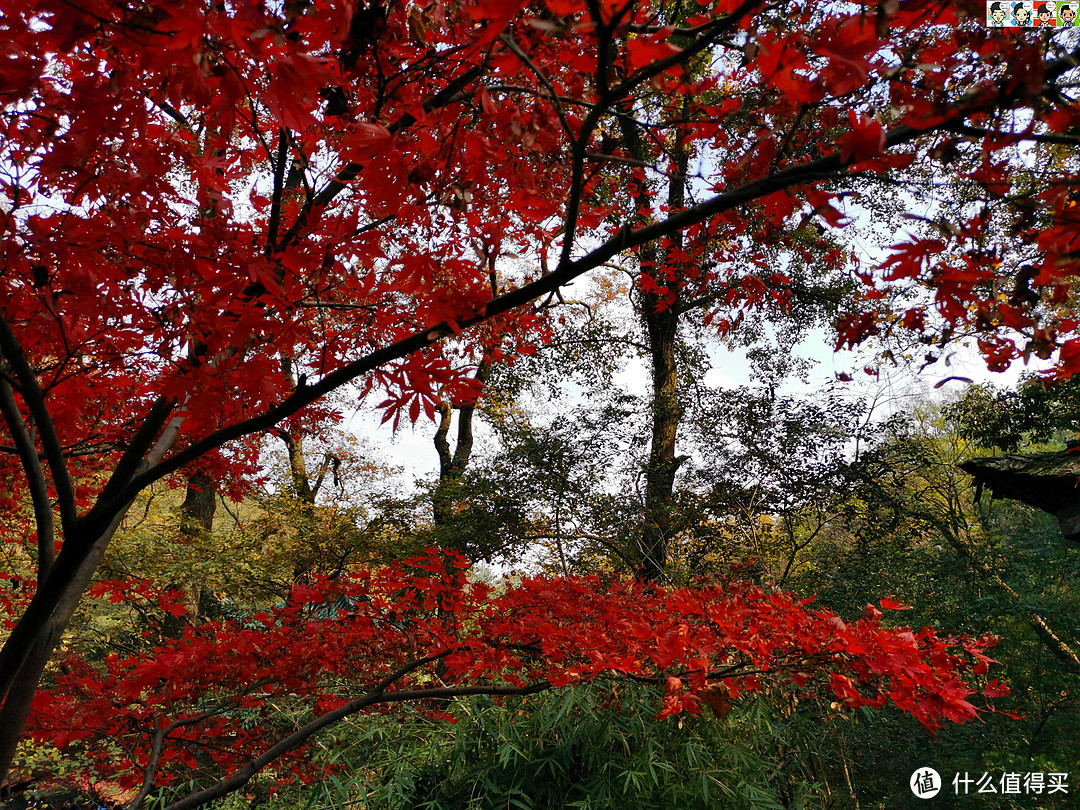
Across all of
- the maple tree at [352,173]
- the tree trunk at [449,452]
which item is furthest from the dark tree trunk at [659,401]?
the maple tree at [352,173]

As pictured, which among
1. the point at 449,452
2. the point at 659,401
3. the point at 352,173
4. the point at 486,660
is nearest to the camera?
the point at 352,173

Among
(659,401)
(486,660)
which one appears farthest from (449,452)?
(486,660)

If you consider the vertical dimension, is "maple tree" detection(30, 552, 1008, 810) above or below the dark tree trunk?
below

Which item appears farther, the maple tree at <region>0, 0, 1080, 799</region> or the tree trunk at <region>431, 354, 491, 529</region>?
the tree trunk at <region>431, 354, 491, 529</region>

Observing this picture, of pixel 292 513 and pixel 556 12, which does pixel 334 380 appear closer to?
pixel 556 12

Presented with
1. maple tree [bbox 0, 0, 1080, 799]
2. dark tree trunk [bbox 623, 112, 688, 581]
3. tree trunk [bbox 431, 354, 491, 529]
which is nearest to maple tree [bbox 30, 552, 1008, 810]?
maple tree [bbox 0, 0, 1080, 799]

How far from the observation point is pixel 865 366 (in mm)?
7023

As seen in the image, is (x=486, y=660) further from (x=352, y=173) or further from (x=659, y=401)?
(x=659, y=401)

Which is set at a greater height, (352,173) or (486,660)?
(352,173)

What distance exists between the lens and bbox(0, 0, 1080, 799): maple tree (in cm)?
135

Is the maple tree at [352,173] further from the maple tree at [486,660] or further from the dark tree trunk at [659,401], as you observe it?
the dark tree trunk at [659,401]

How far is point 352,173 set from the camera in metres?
2.57

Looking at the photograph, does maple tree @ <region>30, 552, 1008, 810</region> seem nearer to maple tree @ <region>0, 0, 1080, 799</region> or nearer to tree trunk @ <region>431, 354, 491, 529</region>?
maple tree @ <region>0, 0, 1080, 799</region>

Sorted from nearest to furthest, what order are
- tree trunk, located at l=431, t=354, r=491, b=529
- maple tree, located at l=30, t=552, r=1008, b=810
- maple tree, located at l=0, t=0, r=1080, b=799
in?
1. maple tree, located at l=0, t=0, r=1080, b=799
2. maple tree, located at l=30, t=552, r=1008, b=810
3. tree trunk, located at l=431, t=354, r=491, b=529
